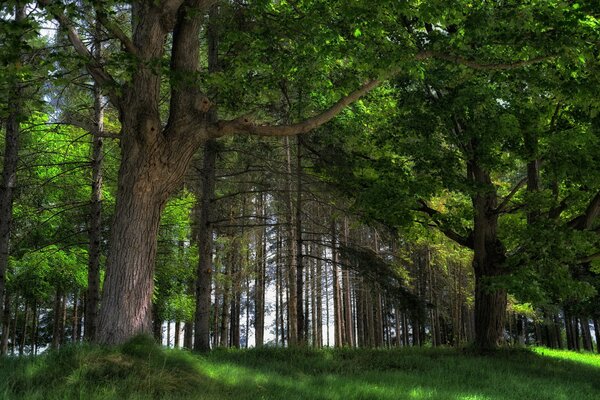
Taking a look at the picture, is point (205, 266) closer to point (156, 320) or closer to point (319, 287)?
point (156, 320)

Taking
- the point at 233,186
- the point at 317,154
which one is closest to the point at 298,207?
the point at 317,154

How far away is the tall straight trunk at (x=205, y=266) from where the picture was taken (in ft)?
40.3

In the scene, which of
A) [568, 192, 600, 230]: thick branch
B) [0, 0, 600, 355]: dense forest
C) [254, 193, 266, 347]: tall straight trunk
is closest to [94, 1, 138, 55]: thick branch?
[0, 0, 600, 355]: dense forest

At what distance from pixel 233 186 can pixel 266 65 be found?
761 cm

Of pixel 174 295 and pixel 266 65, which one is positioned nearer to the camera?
pixel 266 65

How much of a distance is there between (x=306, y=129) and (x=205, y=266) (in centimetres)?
561

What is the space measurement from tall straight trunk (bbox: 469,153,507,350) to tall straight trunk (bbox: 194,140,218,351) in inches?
287

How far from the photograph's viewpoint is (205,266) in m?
12.8

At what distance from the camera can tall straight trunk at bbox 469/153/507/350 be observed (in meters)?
14.7

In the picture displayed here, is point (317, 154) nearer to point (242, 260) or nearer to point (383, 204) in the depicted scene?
point (383, 204)

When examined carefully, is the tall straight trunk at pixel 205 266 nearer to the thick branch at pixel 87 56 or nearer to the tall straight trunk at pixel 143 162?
the tall straight trunk at pixel 143 162

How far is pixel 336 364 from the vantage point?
9.80 meters

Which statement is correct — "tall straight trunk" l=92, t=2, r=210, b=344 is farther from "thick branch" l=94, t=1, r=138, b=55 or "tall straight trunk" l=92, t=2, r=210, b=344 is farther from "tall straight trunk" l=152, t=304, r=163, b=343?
"tall straight trunk" l=152, t=304, r=163, b=343

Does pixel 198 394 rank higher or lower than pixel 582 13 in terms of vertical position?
lower
